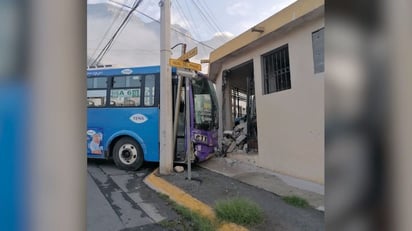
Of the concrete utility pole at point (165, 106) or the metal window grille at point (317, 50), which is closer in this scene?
the metal window grille at point (317, 50)

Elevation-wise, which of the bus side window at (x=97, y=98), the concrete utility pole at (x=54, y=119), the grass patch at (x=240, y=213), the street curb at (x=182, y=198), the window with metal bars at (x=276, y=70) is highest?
the window with metal bars at (x=276, y=70)

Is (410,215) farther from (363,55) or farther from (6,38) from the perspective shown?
(6,38)

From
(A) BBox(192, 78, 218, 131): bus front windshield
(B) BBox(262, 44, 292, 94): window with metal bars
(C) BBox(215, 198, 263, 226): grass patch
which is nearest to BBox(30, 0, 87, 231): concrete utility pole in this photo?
(C) BBox(215, 198, 263, 226): grass patch

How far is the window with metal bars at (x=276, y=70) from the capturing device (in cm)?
725

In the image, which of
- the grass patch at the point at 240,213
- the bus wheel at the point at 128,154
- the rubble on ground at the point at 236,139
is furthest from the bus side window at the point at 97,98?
the grass patch at the point at 240,213

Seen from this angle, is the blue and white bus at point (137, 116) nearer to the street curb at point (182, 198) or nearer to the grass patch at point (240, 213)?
the street curb at point (182, 198)

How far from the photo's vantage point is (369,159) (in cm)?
100

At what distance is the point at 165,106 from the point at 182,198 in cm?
260

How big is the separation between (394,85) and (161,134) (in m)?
6.66

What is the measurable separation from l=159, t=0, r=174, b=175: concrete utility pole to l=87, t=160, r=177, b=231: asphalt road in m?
0.76

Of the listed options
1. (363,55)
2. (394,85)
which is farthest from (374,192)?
(363,55)

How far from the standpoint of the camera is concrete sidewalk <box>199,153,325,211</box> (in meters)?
5.59

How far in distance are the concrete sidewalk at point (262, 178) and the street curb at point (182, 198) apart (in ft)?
5.09

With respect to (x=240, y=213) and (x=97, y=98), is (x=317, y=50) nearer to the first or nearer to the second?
(x=240, y=213)
